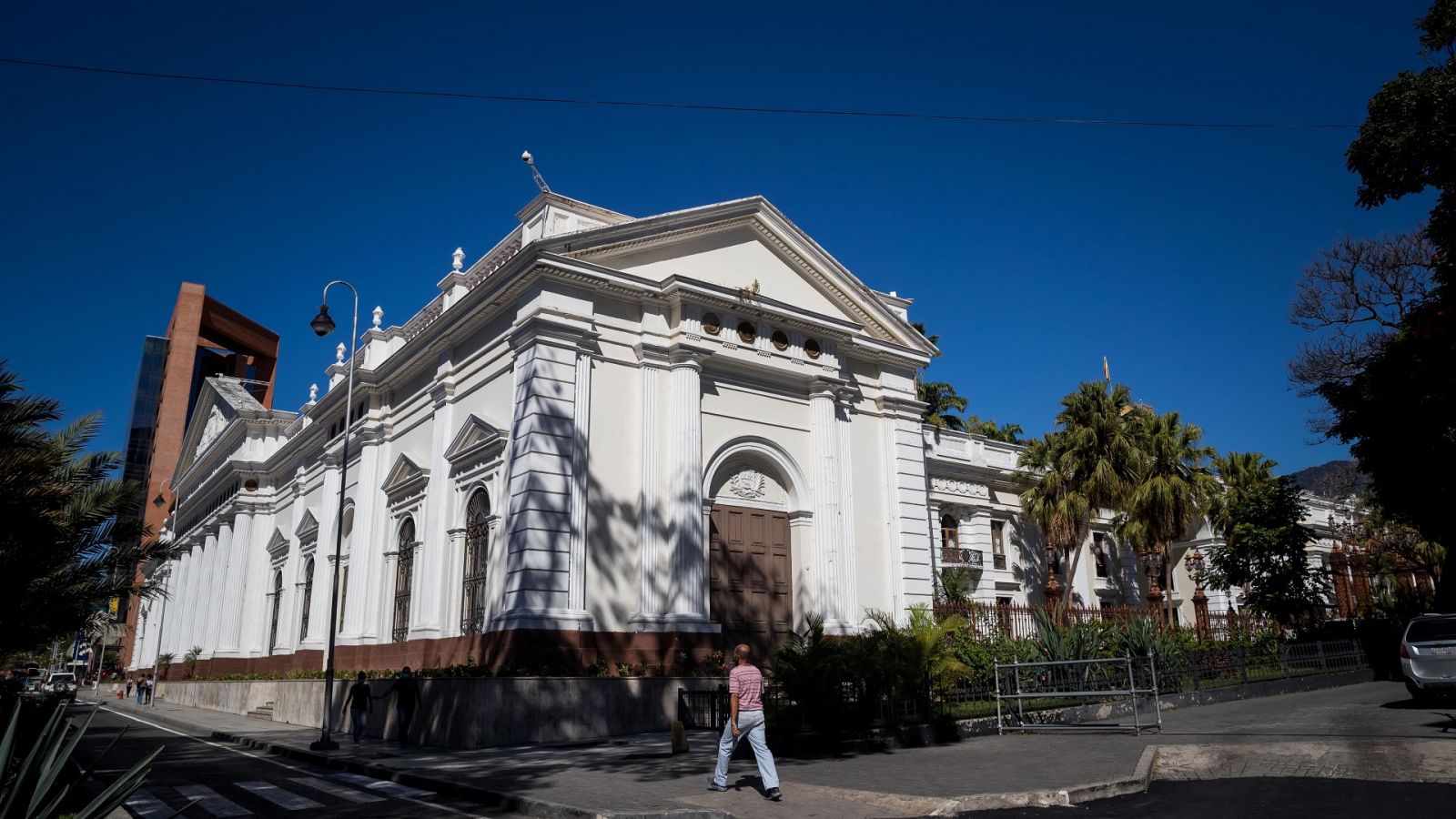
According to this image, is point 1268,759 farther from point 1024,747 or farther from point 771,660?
point 771,660

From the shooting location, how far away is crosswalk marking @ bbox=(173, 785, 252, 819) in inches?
411

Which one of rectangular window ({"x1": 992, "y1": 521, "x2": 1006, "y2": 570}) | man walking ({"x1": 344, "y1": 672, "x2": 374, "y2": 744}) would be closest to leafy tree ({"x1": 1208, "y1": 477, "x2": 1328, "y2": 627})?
Result: rectangular window ({"x1": 992, "y1": 521, "x2": 1006, "y2": 570})

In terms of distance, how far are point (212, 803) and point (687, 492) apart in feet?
38.9

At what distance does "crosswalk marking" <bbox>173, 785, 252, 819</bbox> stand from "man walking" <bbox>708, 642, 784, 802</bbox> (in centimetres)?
513

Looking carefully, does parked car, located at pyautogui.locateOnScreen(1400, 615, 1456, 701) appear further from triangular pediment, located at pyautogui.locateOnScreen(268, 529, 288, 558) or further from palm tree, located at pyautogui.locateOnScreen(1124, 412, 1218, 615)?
triangular pediment, located at pyautogui.locateOnScreen(268, 529, 288, 558)

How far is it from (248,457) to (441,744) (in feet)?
93.3

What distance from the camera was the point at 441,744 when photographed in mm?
17734

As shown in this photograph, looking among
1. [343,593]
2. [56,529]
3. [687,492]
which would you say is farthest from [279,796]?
[343,593]

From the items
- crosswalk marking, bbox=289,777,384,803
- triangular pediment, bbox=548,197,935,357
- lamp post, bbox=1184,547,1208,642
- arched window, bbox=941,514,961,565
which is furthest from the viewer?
arched window, bbox=941,514,961,565

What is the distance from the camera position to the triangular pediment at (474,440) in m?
21.5

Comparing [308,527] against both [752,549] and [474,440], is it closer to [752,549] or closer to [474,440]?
[474,440]

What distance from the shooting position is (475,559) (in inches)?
878

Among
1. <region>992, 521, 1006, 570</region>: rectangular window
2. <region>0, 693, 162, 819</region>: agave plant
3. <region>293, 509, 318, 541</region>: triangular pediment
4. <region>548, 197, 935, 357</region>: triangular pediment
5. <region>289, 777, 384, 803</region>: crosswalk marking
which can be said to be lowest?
<region>289, 777, 384, 803</region>: crosswalk marking

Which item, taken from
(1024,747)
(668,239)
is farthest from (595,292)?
→ (1024,747)
